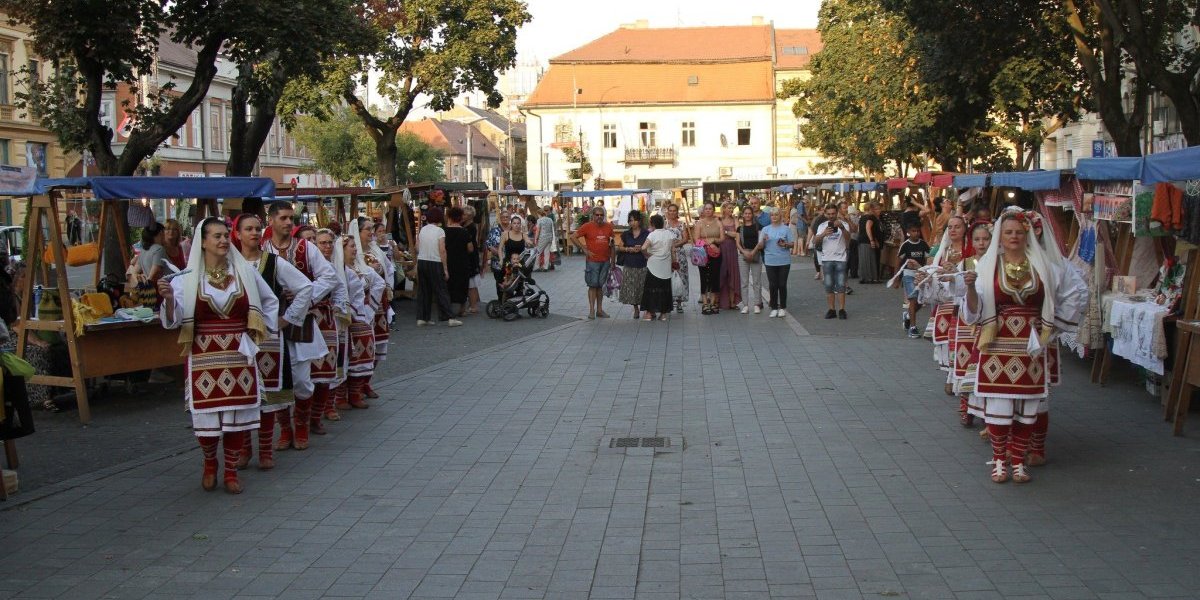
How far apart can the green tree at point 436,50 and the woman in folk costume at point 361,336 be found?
18.3 meters

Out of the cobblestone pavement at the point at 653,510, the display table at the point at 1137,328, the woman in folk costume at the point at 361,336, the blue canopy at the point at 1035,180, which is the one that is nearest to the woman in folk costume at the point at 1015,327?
the cobblestone pavement at the point at 653,510

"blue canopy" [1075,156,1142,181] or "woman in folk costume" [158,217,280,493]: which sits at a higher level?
"blue canopy" [1075,156,1142,181]

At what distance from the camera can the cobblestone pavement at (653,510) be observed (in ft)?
19.0

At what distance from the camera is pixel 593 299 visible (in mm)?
19516

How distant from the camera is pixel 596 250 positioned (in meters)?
19.4

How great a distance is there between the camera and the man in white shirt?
18359 millimetres

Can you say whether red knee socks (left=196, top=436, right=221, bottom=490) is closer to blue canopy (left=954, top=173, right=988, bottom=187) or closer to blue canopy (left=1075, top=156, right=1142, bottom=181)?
blue canopy (left=1075, top=156, right=1142, bottom=181)

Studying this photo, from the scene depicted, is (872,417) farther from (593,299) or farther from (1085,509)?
(593,299)

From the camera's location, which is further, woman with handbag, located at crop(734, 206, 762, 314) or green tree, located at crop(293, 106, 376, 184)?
green tree, located at crop(293, 106, 376, 184)

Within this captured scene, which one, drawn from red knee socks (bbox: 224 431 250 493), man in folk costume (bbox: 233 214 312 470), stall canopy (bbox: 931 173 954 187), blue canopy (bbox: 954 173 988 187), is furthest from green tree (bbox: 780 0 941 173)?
red knee socks (bbox: 224 431 250 493)

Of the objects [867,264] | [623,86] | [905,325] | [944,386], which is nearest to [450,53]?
[867,264]

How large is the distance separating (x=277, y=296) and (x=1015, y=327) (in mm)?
4666

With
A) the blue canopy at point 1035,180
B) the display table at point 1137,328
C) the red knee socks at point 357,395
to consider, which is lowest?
the red knee socks at point 357,395

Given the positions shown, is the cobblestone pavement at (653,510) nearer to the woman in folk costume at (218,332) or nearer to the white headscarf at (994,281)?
the woman in folk costume at (218,332)
